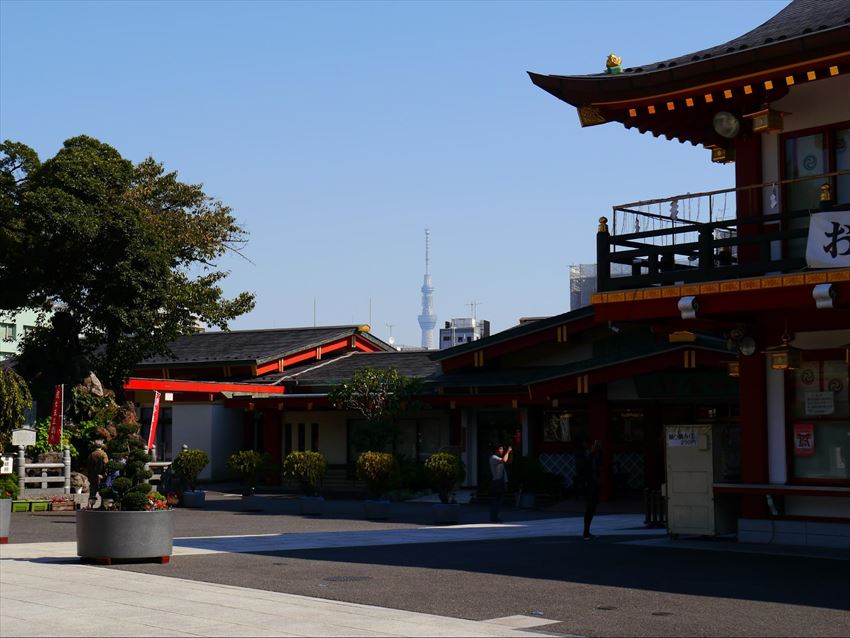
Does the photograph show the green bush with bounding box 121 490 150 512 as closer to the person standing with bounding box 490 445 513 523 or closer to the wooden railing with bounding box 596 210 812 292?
the wooden railing with bounding box 596 210 812 292

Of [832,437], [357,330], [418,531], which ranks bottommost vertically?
[418,531]

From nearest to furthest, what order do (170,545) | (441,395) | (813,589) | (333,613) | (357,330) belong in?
(333,613) → (813,589) → (170,545) → (441,395) → (357,330)

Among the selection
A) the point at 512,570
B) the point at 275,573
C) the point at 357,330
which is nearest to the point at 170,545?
the point at 275,573

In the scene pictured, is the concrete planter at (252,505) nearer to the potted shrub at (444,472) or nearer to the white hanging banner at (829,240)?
the potted shrub at (444,472)

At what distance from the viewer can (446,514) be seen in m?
28.1

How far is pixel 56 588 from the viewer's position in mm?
14336

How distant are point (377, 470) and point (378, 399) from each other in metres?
5.00

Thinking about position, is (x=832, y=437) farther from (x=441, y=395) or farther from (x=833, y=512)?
(x=441, y=395)

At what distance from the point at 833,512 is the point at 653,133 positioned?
24.4 ft

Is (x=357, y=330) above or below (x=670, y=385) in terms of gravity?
above

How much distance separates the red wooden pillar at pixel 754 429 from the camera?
1975 centimetres

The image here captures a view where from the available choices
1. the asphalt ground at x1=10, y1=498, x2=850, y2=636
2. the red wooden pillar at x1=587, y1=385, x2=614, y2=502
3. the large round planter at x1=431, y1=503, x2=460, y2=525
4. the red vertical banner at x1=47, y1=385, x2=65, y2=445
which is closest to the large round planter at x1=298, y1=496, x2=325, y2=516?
the large round planter at x1=431, y1=503, x2=460, y2=525

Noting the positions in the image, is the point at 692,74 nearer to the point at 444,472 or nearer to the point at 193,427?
the point at 444,472

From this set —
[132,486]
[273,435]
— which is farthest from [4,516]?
[273,435]
